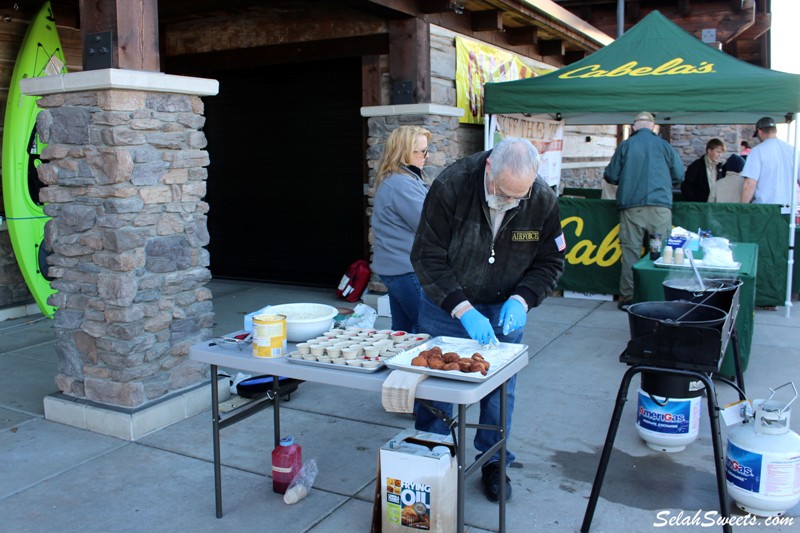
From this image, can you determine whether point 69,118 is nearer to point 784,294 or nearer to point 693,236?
point 693,236

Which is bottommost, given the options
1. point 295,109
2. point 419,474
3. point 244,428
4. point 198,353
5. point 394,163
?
point 244,428

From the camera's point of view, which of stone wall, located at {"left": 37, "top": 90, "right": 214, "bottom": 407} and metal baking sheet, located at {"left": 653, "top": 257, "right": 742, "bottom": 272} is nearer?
stone wall, located at {"left": 37, "top": 90, "right": 214, "bottom": 407}

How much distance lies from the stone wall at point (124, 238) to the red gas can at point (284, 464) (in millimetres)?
1214

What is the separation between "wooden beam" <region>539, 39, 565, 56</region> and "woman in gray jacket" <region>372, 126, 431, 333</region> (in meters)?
7.33

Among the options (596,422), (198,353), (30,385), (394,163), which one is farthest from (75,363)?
(596,422)

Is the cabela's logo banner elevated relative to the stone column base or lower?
elevated

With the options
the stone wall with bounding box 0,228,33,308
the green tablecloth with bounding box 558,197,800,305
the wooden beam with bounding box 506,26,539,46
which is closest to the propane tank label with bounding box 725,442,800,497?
the green tablecloth with bounding box 558,197,800,305

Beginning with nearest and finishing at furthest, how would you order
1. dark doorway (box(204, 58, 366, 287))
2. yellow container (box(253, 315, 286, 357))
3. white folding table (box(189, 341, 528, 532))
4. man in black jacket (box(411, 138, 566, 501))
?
white folding table (box(189, 341, 528, 532)) → yellow container (box(253, 315, 286, 357)) → man in black jacket (box(411, 138, 566, 501)) → dark doorway (box(204, 58, 366, 287))

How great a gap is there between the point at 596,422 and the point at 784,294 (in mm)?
3983

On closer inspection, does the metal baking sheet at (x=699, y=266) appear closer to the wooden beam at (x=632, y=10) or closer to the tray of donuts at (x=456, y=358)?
the tray of donuts at (x=456, y=358)

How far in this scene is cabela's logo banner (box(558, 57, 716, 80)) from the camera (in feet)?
24.8

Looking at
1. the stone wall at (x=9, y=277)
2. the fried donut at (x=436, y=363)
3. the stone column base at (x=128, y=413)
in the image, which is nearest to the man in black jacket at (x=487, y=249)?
the fried donut at (x=436, y=363)

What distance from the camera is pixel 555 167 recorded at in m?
9.97

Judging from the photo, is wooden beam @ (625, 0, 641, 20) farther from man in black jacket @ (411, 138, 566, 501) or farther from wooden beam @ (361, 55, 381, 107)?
man in black jacket @ (411, 138, 566, 501)
